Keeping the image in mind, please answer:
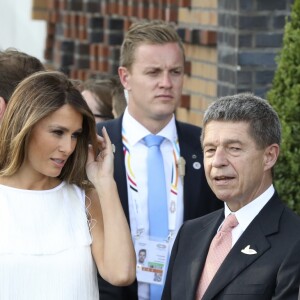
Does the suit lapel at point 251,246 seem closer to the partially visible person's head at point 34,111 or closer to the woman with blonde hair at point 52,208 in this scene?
the woman with blonde hair at point 52,208

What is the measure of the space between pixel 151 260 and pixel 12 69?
1.15 m

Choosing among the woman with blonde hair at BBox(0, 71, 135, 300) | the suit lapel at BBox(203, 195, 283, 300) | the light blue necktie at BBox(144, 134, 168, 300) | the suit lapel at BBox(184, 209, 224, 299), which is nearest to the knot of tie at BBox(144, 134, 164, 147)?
the light blue necktie at BBox(144, 134, 168, 300)

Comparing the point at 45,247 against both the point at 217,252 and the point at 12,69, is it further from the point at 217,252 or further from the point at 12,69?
the point at 12,69

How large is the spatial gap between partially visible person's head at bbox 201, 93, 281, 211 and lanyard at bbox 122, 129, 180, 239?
3.81 feet

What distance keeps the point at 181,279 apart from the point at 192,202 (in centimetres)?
114

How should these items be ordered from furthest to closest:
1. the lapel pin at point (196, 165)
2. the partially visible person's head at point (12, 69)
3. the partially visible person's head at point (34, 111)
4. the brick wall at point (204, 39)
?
the brick wall at point (204, 39), the lapel pin at point (196, 165), the partially visible person's head at point (12, 69), the partially visible person's head at point (34, 111)

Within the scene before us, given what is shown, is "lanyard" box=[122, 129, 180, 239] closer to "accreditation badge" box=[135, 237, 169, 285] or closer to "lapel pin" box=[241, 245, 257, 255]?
"accreditation badge" box=[135, 237, 169, 285]

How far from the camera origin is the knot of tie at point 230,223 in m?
4.85

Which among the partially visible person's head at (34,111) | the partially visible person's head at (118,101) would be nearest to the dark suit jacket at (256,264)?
the partially visible person's head at (34,111)

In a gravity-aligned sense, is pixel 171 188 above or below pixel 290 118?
below

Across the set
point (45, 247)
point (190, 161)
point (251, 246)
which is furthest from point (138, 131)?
point (251, 246)

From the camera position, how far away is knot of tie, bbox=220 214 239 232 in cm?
485

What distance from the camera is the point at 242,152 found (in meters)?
4.80

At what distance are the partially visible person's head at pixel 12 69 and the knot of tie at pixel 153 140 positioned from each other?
0.75m
